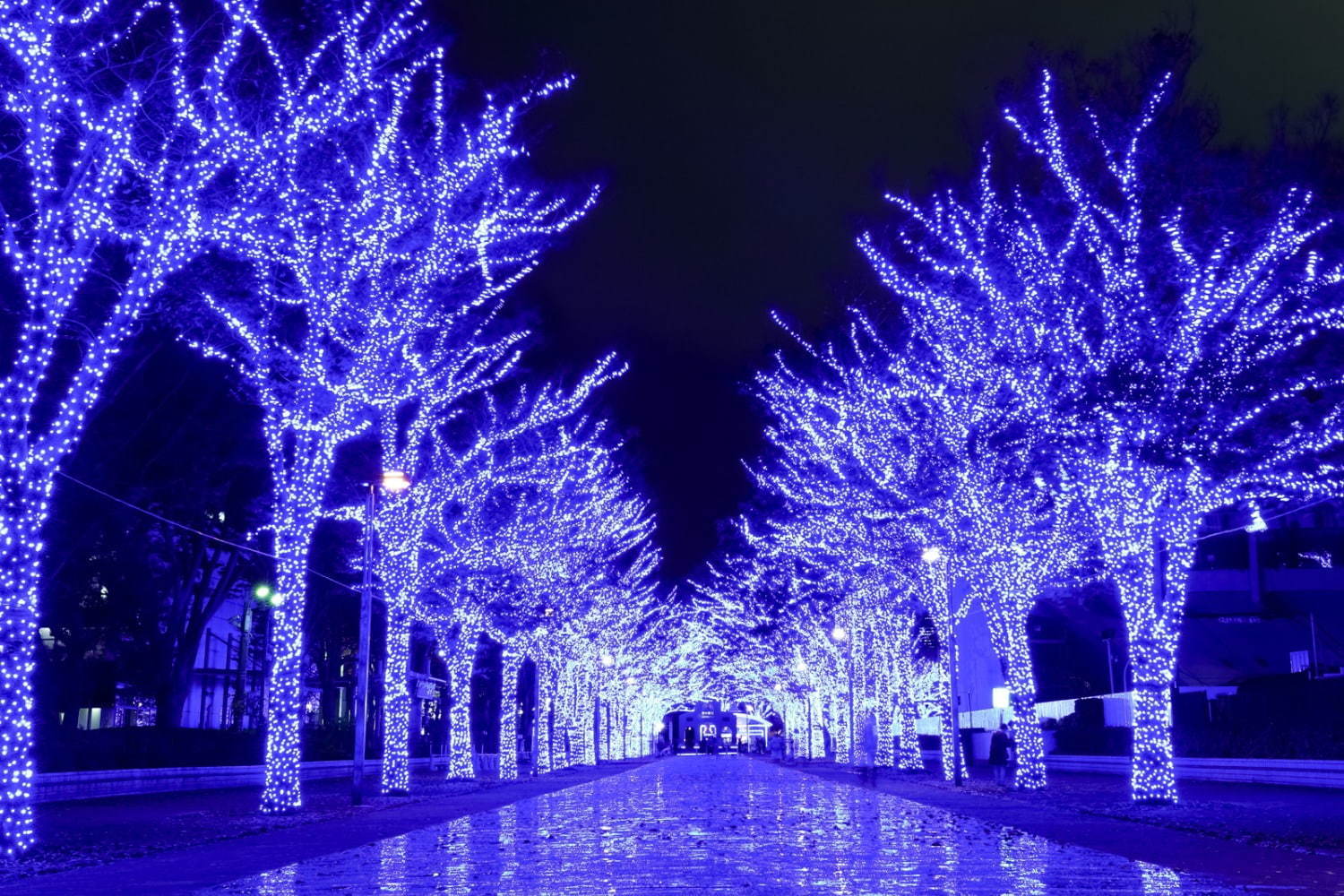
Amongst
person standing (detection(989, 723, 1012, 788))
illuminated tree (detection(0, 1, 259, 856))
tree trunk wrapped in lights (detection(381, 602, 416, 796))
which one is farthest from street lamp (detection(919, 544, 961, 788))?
illuminated tree (detection(0, 1, 259, 856))

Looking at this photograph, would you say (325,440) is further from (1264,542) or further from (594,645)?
(1264,542)

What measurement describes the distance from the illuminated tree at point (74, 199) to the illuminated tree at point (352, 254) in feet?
6.17

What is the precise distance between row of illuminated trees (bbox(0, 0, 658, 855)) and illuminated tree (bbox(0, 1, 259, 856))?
0.10 ft

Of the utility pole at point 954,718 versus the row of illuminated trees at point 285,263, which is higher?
the row of illuminated trees at point 285,263

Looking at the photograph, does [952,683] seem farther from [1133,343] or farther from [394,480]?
[394,480]

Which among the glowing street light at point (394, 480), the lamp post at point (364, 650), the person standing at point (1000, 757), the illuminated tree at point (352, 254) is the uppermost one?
the illuminated tree at point (352, 254)

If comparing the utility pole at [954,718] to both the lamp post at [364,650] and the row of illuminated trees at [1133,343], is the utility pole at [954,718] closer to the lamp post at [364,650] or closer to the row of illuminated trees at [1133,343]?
the row of illuminated trees at [1133,343]

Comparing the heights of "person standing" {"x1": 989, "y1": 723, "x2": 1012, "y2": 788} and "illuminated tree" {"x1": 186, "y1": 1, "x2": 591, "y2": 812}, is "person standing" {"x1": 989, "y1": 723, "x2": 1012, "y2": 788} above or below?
below

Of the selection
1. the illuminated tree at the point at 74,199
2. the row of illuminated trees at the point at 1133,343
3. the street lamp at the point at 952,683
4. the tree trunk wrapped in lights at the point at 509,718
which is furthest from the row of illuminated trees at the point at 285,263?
the street lamp at the point at 952,683

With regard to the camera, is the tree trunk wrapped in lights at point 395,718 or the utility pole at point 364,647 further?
the tree trunk wrapped in lights at point 395,718

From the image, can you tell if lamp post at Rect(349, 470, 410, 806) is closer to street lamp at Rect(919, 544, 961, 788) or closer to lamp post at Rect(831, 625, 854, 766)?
street lamp at Rect(919, 544, 961, 788)

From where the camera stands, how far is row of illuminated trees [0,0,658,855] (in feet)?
50.4

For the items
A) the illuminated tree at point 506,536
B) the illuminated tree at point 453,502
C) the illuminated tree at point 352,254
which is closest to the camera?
the illuminated tree at point 352,254

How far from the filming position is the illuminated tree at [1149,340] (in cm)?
2131
